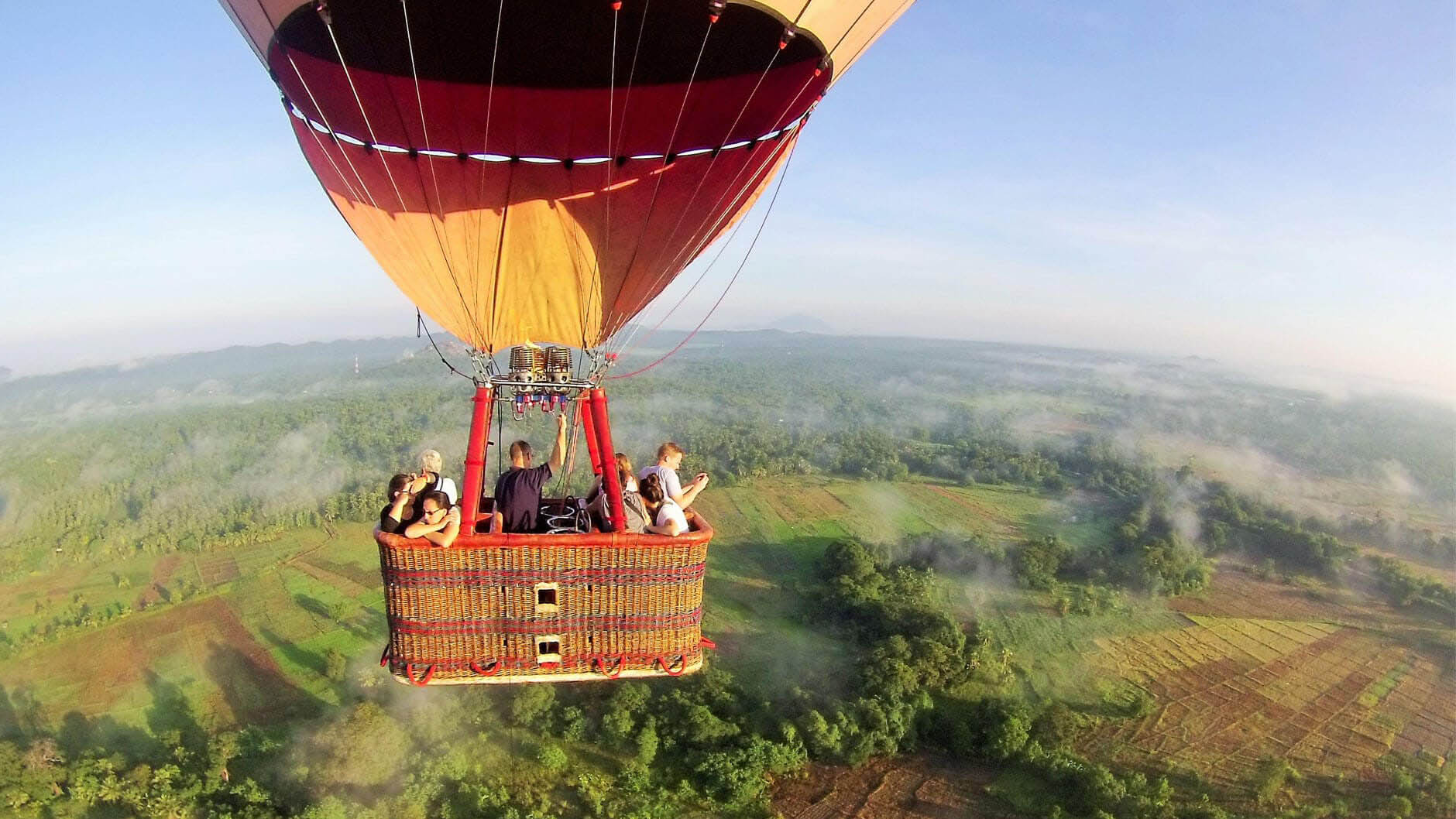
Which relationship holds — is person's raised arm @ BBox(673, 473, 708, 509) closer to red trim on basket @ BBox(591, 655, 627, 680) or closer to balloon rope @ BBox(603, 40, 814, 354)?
red trim on basket @ BBox(591, 655, 627, 680)

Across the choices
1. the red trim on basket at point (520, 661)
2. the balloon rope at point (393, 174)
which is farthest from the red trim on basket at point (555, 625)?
the balloon rope at point (393, 174)

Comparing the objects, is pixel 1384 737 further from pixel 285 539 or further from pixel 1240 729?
pixel 285 539

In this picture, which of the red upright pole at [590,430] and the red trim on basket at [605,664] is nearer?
the red trim on basket at [605,664]

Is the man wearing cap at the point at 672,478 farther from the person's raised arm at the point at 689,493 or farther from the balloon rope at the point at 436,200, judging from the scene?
the balloon rope at the point at 436,200

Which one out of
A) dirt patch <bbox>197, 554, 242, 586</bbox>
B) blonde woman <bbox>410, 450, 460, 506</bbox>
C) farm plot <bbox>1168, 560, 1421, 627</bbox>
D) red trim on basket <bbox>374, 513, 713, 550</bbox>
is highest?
blonde woman <bbox>410, 450, 460, 506</bbox>

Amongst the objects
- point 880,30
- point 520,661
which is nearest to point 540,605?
point 520,661

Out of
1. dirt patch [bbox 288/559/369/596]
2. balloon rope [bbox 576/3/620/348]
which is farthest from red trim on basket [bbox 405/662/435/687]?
dirt patch [bbox 288/559/369/596]
